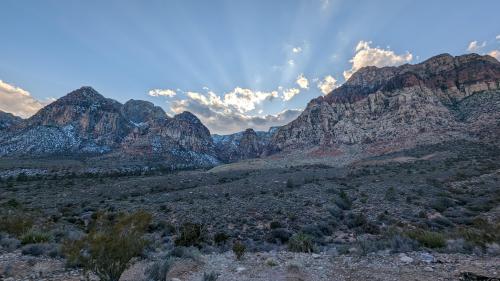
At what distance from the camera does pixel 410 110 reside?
3595 inches

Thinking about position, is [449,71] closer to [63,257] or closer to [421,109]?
[421,109]

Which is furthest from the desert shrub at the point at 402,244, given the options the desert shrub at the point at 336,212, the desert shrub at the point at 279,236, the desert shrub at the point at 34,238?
the desert shrub at the point at 34,238

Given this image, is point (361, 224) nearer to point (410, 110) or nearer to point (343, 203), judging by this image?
point (343, 203)

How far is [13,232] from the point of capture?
42.8 ft

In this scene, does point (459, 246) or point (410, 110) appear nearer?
point (459, 246)

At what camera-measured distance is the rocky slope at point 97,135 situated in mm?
132000

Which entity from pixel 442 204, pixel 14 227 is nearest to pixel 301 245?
pixel 14 227

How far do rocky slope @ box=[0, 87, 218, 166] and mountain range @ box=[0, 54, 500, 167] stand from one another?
1.48 feet

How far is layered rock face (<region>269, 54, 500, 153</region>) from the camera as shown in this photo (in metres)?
76.6

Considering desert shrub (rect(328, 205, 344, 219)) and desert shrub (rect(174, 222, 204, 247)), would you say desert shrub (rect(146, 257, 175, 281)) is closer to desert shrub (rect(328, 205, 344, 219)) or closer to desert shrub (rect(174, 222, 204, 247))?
desert shrub (rect(174, 222, 204, 247))

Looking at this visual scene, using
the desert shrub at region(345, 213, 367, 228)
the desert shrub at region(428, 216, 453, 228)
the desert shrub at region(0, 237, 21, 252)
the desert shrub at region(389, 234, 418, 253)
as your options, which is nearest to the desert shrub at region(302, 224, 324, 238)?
the desert shrub at region(345, 213, 367, 228)

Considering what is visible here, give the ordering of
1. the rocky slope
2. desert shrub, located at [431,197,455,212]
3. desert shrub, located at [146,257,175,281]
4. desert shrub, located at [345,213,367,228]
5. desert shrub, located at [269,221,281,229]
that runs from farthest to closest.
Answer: the rocky slope, desert shrub, located at [431,197,455,212], desert shrub, located at [345,213,367,228], desert shrub, located at [269,221,281,229], desert shrub, located at [146,257,175,281]

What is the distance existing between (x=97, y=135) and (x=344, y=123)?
126045mm

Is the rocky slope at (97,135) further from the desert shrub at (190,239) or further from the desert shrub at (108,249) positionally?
the desert shrub at (108,249)
